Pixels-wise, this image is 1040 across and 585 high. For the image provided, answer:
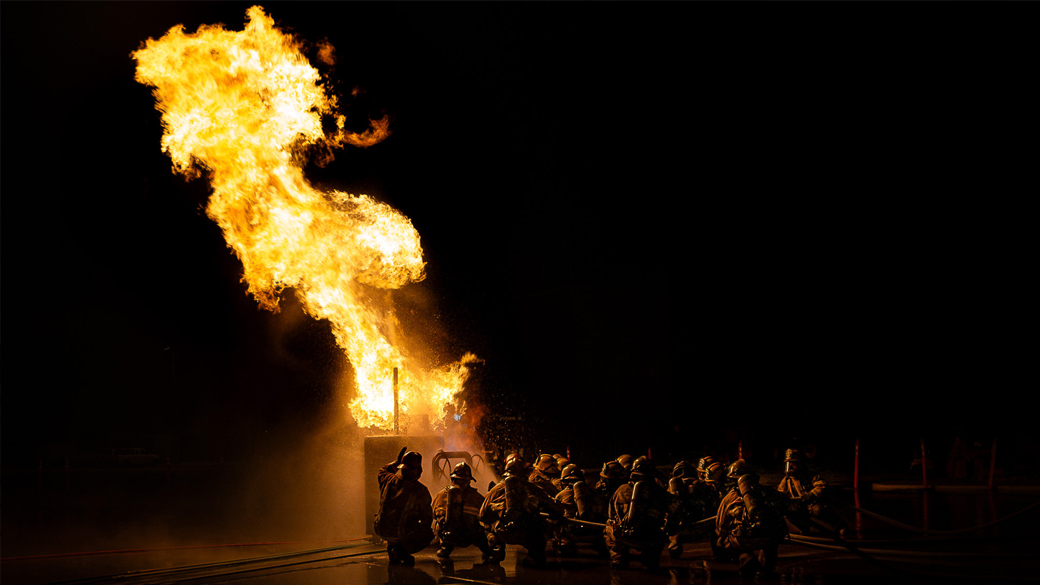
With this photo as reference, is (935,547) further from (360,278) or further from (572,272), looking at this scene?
(572,272)

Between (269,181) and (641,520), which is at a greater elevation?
(269,181)

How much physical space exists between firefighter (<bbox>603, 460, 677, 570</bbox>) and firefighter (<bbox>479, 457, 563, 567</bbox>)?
71cm

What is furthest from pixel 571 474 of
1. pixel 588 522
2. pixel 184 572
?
pixel 184 572

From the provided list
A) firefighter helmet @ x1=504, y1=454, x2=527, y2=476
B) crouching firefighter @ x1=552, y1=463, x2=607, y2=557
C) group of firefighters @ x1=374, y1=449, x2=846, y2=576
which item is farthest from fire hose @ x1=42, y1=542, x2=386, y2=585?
crouching firefighter @ x1=552, y1=463, x2=607, y2=557

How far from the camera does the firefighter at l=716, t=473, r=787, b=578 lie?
25.1 feet

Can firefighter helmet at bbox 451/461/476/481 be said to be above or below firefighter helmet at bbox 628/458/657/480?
below

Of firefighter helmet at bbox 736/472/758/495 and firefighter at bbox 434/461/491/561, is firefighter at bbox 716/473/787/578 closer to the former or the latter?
firefighter helmet at bbox 736/472/758/495

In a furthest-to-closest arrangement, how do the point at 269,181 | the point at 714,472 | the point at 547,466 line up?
1. the point at 269,181
2. the point at 547,466
3. the point at 714,472

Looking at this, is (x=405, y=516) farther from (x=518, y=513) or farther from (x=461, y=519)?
(x=518, y=513)

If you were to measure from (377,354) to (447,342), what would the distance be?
23207 millimetres

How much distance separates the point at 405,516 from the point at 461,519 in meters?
0.66

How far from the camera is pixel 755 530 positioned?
7.66m

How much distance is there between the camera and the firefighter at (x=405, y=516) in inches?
352

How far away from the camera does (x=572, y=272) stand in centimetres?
3262
